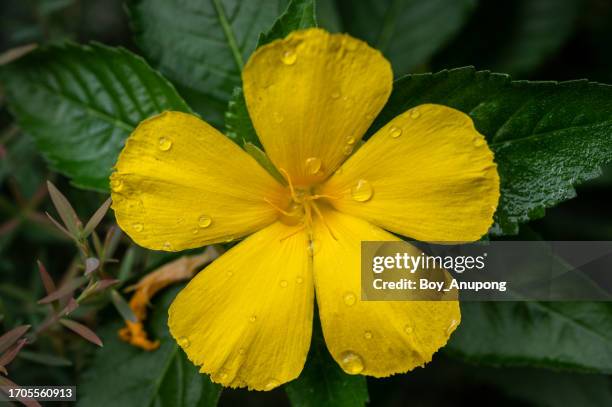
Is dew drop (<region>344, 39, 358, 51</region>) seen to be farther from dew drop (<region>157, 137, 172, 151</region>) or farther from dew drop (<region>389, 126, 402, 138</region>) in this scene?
dew drop (<region>157, 137, 172, 151</region>)

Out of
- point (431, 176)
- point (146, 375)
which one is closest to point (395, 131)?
point (431, 176)

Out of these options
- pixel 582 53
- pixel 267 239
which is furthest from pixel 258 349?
pixel 582 53

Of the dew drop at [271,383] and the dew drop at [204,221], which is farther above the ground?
the dew drop at [204,221]

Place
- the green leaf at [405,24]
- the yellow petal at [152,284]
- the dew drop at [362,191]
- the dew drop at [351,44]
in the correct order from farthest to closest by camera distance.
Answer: the green leaf at [405,24] → the yellow petal at [152,284] → the dew drop at [362,191] → the dew drop at [351,44]

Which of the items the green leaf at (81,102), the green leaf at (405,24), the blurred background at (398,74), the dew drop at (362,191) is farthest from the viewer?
the green leaf at (405,24)

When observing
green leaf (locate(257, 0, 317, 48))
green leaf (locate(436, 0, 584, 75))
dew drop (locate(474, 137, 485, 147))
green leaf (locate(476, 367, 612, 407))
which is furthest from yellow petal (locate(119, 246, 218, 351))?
green leaf (locate(436, 0, 584, 75))

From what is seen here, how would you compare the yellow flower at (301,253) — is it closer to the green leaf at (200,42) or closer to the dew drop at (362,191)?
the dew drop at (362,191)

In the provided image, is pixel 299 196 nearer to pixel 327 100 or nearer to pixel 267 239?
pixel 267 239

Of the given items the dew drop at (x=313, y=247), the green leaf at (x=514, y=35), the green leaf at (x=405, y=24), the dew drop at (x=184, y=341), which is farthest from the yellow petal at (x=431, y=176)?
the green leaf at (x=514, y=35)
